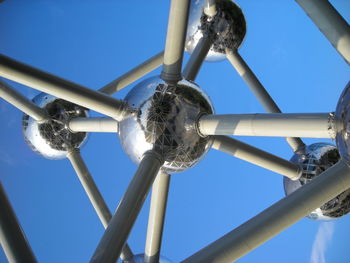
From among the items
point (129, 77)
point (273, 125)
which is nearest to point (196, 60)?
point (129, 77)

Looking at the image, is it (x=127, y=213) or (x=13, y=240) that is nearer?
(x=13, y=240)

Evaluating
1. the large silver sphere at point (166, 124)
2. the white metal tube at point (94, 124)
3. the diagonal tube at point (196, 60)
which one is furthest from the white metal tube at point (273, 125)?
the diagonal tube at point (196, 60)

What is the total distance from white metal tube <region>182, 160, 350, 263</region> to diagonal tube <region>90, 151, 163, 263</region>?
1.64ft

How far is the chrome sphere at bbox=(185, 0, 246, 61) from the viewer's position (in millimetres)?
6555

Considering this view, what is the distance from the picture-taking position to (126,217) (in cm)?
319

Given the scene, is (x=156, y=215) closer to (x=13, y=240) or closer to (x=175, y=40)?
(x=175, y=40)

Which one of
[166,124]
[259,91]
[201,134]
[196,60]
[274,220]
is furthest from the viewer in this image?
[259,91]

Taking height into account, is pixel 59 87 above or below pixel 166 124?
above

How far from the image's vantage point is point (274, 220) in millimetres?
3016

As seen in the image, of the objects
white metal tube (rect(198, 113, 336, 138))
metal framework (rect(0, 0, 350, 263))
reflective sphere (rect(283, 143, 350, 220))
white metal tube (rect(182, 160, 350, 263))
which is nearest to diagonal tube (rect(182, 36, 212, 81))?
metal framework (rect(0, 0, 350, 263))

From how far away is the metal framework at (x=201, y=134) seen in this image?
2.91 meters

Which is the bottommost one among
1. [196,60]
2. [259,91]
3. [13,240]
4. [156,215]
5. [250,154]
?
[13,240]

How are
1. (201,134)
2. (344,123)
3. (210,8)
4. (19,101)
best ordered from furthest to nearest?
1. (210,8)
2. (19,101)
3. (201,134)
4. (344,123)

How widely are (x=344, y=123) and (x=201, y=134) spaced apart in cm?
133
